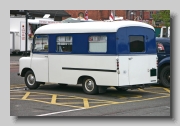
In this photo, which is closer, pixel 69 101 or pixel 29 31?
pixel 69 101

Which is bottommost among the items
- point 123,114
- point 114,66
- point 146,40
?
point 123,114

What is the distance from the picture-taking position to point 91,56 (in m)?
13.1

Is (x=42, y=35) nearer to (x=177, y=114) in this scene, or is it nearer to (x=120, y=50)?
(x=120, y=50)

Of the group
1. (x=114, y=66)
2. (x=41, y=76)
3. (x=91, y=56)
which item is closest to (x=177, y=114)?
(x=114, y=66)

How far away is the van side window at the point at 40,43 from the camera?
14.6 meters

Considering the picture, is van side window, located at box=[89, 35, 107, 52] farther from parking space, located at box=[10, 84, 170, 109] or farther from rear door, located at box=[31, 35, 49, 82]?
rear door, located at box=[31, 35, 49, 82]

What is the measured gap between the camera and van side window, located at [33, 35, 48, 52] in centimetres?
1460

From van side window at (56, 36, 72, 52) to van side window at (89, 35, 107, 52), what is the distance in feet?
2.99

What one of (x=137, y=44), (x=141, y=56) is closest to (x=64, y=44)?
(x=137, y=44)

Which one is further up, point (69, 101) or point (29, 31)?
point (29, 31)

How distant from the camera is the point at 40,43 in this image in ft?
48.5

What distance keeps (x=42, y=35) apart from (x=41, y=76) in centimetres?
149

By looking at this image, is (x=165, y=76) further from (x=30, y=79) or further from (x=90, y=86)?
(x=30, y=79)

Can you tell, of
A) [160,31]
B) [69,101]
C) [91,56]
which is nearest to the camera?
[69,101]
